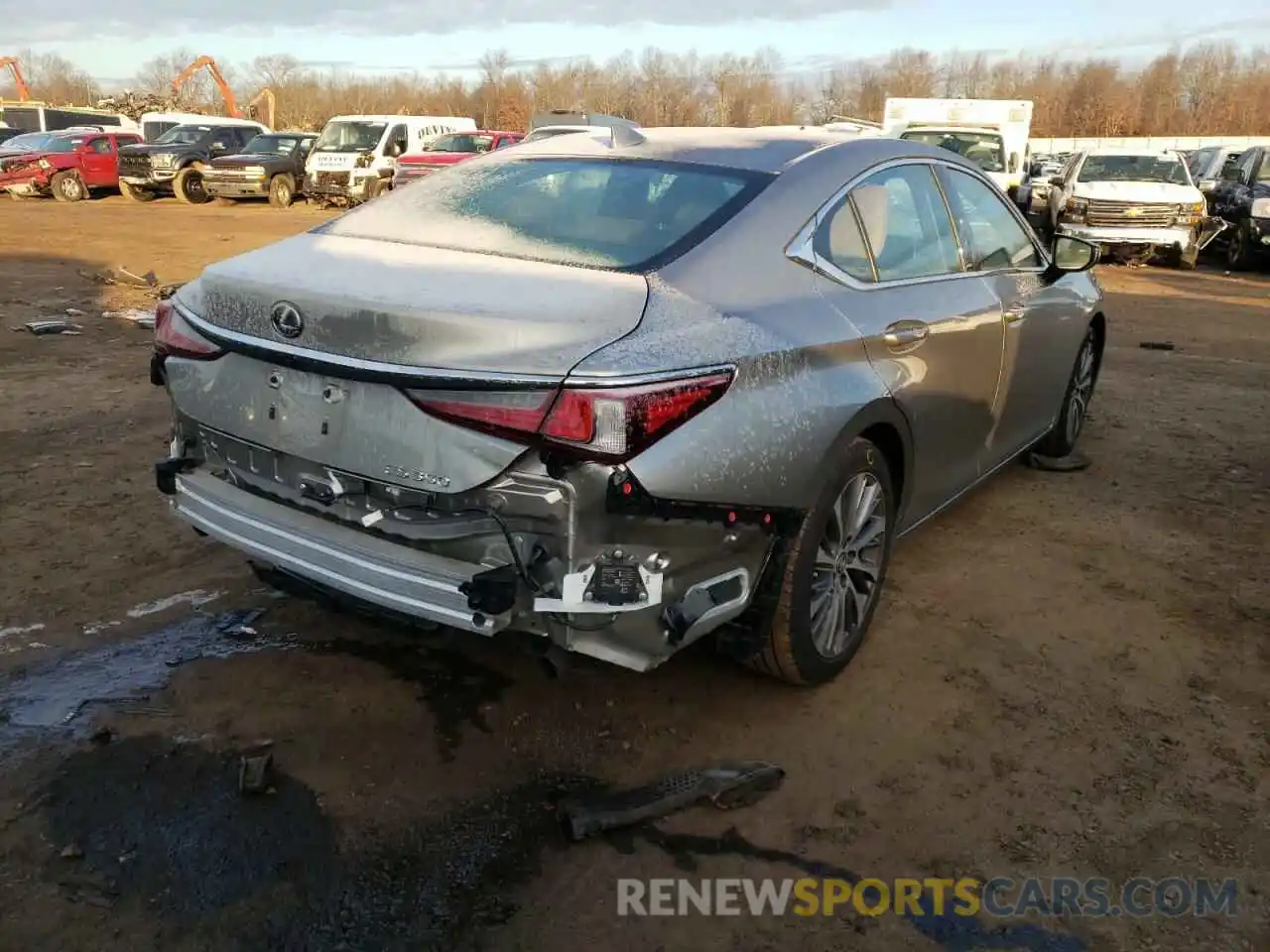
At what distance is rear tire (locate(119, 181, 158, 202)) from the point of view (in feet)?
79.8

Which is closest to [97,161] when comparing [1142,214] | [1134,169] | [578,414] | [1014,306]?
[1134,169]

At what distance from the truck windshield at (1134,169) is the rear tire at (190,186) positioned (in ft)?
61.1

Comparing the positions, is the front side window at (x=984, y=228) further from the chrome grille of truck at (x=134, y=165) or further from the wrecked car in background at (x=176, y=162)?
the chrome grille of truck at (x=134, y=165)

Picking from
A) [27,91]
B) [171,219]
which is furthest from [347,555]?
[27,91]

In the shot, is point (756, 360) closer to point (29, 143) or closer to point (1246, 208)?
point (1246, 208)

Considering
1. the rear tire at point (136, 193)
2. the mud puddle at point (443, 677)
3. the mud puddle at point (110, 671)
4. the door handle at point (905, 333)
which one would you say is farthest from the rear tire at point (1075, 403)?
the rear tire at point (136, 193)

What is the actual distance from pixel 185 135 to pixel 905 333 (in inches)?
1009

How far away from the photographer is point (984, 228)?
4312 mm

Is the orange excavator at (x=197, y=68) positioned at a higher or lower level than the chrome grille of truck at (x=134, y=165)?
higher

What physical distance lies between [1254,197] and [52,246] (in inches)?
679

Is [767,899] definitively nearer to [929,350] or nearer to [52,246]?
[929,350]

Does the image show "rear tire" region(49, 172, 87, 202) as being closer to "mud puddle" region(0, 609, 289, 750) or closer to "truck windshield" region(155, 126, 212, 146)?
"truck windshield" region(155, 126, 212, 146)

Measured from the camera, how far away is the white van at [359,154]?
21.2 m

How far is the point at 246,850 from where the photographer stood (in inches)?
98.7
